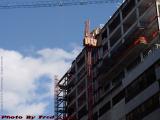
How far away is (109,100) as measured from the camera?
10450cm

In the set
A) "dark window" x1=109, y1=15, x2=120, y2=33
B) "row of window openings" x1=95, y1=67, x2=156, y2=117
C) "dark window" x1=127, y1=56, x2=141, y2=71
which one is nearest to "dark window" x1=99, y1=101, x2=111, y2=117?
"row of window openings" x1=95, y1=67, x2=156, y2=117

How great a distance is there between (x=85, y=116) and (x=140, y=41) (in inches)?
1338

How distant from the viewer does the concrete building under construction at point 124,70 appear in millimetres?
79062

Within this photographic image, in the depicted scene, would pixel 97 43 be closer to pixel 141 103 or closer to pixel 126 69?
pixel 126 69

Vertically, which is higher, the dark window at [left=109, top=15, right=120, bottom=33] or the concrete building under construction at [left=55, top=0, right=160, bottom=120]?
the dark window at [left=109, top=15, right=120, bottom=33]

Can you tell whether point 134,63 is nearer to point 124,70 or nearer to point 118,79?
point 124,70

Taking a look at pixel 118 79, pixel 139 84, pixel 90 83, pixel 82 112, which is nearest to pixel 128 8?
pixel 118 79

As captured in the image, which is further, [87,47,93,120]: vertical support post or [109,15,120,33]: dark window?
[87,47,93,120]: vertical support post

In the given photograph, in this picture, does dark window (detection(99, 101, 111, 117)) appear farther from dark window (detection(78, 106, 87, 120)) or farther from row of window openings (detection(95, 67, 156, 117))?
dark window (detection(78, 106, 87, 120))

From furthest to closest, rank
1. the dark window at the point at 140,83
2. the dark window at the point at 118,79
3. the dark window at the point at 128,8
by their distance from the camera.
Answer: the dark window at the point at 118,79
the dark window at the point at 128,8
the dark window at the point at 140,83

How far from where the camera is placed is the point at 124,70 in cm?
10025

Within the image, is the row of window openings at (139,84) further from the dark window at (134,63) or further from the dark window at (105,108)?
the dark window at (105,108)

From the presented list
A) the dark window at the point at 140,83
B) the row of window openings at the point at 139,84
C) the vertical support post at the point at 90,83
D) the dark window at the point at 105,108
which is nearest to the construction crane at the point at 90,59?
the vertical support post at the point at 90,83

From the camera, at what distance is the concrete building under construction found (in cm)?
7906
